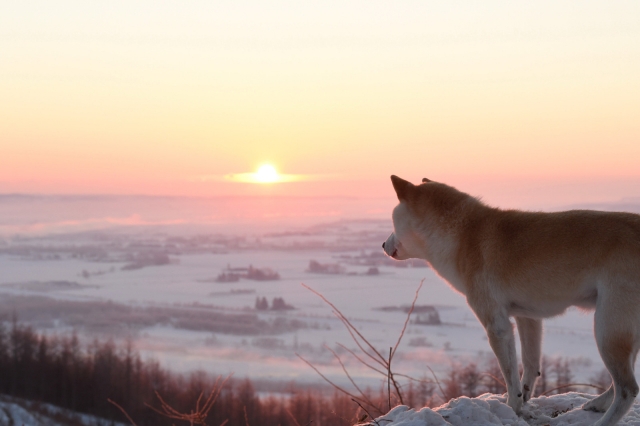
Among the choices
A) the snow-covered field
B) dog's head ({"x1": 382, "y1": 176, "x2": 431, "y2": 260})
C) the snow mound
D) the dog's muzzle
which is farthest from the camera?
the snow-covered field

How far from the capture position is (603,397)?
5770 millimetres

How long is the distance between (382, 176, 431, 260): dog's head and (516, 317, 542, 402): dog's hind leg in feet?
4.50

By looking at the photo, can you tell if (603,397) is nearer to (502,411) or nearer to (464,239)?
(502,411)

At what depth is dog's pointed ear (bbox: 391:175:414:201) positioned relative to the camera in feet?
21.7

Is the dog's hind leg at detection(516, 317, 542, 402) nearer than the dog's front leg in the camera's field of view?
No

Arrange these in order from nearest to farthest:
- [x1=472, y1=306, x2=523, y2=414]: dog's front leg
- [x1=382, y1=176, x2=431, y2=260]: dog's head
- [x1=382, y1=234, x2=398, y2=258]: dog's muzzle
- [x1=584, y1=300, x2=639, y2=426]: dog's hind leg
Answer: [x1=584, y1=300, x2=639, y2=426]: dog's hind leg < [x1=472, y1=306, x2=523, y2=414]: dog's front leg < [x1=382, y1=176, x2=431, y2=260]: dog's head < [x1=382, y1=234, x2=398, y2=258]: dog's muzzle

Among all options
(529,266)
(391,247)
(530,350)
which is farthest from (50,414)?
(529,266)

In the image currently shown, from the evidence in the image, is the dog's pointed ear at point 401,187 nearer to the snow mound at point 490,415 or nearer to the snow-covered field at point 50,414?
the snow mound at point 490,415

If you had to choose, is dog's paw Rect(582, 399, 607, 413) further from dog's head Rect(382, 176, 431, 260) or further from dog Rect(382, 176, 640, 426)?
dog's head Rect(382, 176, 431, 260)

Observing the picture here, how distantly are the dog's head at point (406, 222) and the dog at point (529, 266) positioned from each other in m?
0.01

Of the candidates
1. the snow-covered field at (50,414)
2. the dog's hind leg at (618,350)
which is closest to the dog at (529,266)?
the dog's hind leg at (618,350)

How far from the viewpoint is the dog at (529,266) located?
505 cm

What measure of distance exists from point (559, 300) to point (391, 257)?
2106 millimetres

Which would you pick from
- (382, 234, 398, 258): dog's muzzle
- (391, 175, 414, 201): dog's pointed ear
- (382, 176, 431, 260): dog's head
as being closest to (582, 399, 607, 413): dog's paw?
(382, 176, 431, 260): dog's head
